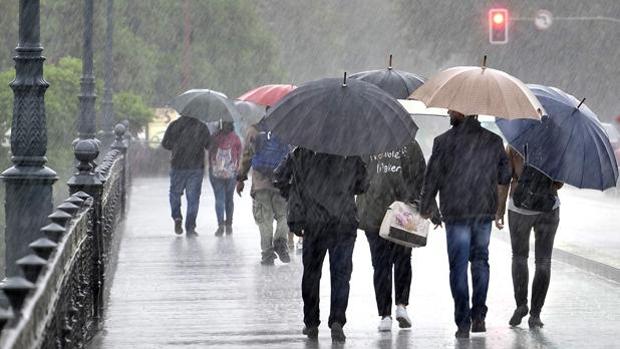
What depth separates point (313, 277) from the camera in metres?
10.5

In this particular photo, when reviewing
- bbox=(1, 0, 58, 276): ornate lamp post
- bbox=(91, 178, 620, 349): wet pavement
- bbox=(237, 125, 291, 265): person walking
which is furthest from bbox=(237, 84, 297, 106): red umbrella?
bbox=(1, 0, 58, 276): ornate lamp post

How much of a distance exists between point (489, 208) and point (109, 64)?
23.3 m

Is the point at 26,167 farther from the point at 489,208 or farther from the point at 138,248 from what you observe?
the point at 138,248

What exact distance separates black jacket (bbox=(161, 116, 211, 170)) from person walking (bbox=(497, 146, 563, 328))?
27.7ft

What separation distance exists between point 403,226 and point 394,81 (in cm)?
153

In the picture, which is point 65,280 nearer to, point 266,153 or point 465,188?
point 465,188

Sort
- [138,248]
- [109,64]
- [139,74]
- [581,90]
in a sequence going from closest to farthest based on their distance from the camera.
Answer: [138,248]
[109,64]
[139,74]
[581,90]

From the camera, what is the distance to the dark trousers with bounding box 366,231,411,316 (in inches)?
432

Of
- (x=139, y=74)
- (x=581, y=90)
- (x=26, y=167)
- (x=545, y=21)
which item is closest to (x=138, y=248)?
(x=26, y=167)

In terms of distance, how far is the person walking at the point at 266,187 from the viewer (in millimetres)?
16016

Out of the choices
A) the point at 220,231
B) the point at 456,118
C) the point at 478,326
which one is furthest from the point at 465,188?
the point at 220,231

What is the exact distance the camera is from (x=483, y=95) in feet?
34.0

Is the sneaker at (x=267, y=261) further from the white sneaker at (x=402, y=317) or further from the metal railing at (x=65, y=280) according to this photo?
the white sneaker at (x=402, y=317)

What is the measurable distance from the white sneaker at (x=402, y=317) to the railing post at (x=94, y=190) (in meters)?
2.05
